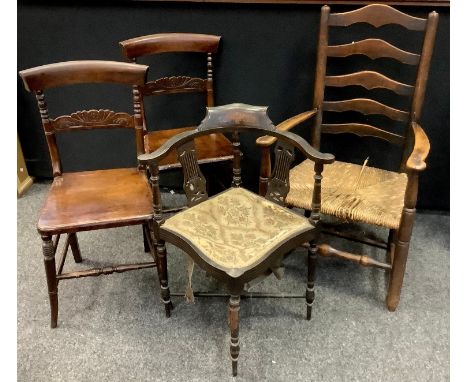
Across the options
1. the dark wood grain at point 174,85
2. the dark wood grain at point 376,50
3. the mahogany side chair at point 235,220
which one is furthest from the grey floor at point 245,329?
the dark wood grain at point 376,50

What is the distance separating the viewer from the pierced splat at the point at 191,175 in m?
1.66

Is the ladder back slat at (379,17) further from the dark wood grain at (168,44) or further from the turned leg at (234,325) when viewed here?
the turned leg at (234,325)

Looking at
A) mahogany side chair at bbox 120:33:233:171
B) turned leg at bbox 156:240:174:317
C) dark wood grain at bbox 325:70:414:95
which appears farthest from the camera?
mahogany side chair at bbox 120:33:233:171

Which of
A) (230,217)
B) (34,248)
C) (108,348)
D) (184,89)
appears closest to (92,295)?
(108,348)

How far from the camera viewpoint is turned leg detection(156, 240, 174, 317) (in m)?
1.69

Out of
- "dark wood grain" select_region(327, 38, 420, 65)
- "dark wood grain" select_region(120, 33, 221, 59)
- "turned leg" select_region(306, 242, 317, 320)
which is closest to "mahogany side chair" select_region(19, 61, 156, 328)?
"dark wood grain" select_region(120, 33, 221, 59)

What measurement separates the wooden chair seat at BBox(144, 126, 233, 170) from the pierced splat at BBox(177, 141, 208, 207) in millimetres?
222

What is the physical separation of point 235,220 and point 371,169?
0.75 metres

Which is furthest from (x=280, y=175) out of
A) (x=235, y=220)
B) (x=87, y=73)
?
(x=87, y=73)

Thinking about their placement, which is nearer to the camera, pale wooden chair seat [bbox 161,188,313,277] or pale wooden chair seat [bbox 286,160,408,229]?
pale wooden chair seat [bbox 161,188,313,277]

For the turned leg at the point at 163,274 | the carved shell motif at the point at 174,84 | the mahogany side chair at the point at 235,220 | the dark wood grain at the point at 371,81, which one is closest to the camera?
the mahogany side chair at the point at 235,220

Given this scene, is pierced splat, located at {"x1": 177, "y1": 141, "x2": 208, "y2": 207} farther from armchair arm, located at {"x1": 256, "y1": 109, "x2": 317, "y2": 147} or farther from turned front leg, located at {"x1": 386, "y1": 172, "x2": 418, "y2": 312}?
turned front leg, located at {"x1": 386, "y1": 172, "x2": 418, "y2": 312}

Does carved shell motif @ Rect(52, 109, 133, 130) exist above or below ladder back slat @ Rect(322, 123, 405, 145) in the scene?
above

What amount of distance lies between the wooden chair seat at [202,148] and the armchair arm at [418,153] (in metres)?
0.76
